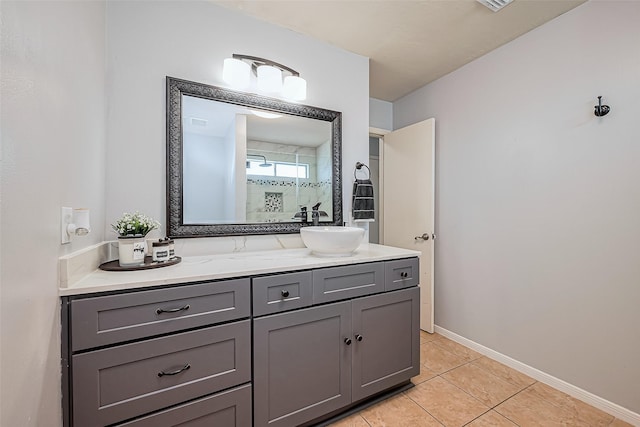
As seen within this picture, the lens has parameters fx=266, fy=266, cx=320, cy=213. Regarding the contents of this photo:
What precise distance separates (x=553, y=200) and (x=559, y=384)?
1223 mm

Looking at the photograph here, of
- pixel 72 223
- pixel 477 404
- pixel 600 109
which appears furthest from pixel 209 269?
pixel 600 109

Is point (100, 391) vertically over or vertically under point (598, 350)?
over

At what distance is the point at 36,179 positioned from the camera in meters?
0.76

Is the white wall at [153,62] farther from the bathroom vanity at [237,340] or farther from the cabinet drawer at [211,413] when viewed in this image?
the cabinet drawer at [211,413]

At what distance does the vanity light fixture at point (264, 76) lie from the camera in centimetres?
167

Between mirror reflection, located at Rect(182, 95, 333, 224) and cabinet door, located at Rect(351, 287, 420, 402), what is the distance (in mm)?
760

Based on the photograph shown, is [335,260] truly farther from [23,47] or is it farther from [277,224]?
[23,47]

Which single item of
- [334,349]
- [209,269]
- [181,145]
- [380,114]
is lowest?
[334,349]

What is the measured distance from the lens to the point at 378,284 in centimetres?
158

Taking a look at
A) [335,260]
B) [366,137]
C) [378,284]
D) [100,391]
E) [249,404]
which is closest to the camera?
[100,391]

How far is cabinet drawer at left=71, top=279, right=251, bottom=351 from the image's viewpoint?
0.93 m

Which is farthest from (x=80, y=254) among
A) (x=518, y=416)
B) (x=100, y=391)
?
(x=518, y=416)

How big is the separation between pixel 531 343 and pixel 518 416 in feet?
1.96

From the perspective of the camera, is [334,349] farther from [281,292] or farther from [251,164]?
[251,164]
